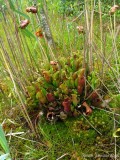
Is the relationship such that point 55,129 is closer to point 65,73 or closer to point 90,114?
point 90,114

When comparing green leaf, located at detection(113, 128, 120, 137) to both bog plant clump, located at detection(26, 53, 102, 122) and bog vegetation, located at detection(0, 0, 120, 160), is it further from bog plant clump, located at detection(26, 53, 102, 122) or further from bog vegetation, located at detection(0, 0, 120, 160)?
bog plant clump, located at detection(26, 53, 102, 122)

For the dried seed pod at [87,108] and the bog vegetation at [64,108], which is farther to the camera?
the dried seed pod at [87,108]

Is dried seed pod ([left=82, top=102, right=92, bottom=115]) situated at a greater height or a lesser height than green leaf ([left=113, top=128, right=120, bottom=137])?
greater

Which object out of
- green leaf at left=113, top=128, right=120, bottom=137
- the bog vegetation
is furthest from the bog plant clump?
green leaf at left=113, top=128, right=120, bottom=137

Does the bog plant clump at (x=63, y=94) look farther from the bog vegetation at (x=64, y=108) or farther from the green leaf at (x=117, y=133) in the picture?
the green leaf at (x=117, y=133)

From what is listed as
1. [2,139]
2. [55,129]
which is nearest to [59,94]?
[55,129]

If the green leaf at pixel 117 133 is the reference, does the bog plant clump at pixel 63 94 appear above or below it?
above

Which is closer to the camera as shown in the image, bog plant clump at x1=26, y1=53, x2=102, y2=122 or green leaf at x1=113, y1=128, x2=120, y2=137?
green leaf at x1=113, y1=128, x2=120, y2=137

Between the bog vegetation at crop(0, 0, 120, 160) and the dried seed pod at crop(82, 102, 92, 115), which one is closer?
the bog vegetation at crop(0, 0, 120, 160)

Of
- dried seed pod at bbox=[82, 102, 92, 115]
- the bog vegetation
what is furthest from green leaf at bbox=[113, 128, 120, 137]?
dried seed pod at bbox=[82, 102, 92, 115]

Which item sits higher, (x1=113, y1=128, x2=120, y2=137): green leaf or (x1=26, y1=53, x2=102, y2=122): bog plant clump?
(x1=26, y1=53, x2=102, y2=122): bog plant clump

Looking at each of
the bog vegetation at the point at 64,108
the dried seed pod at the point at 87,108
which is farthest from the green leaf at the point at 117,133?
the dried seed pod at the point at 87,108

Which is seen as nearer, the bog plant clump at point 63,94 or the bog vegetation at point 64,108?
the bog vegetation at point 64,108

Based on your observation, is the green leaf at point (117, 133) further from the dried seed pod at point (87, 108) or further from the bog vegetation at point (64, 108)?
the dried seed pod at point (87, 108)
